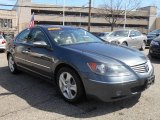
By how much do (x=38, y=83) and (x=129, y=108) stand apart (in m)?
2.67

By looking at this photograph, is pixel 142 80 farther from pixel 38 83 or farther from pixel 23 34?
pixel 23 34

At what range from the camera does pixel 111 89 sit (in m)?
4.45

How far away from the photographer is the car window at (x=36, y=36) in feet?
19.6

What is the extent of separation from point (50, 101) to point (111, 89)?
4.80ft

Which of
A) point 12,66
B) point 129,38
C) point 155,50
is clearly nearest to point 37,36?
point 12,66

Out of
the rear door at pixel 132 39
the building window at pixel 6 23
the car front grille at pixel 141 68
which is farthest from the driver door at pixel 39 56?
the building window at pixel 6 23

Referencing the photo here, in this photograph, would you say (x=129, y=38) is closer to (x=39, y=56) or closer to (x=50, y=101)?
(x=39, y=56)

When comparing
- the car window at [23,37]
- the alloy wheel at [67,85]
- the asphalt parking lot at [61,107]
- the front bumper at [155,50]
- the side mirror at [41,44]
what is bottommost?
the asphalt parking lot at [61,107]

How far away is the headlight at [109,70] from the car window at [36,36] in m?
1.61

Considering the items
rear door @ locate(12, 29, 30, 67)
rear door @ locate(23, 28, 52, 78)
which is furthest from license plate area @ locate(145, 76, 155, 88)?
rear door @ locate(12, 29, 30, 67)

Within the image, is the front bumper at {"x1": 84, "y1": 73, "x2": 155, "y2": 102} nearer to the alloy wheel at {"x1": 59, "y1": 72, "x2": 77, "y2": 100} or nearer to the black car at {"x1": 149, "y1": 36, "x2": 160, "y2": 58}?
the alloy wheel at {"x1": 59, "y1": 72, "x2": 77, "y2": 100}

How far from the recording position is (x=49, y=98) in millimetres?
5523

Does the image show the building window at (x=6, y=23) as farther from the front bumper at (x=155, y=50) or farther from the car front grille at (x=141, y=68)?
the car front grille at (x=141, y=68)

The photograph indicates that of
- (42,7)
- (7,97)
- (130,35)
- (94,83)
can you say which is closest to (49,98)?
(7,97)
